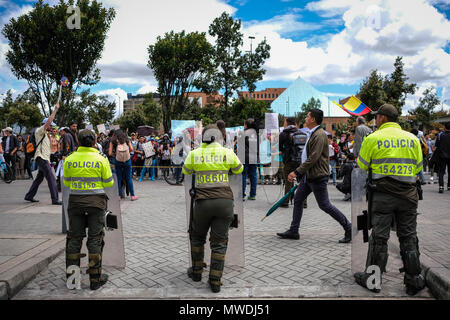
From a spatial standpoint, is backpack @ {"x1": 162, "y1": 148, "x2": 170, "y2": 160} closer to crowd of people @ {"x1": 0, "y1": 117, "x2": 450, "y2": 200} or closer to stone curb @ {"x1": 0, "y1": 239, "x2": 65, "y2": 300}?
crowd of people @ {"x1": 0, "y1": 117, "x2": 450, "y2": 200}

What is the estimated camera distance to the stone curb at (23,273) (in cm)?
377

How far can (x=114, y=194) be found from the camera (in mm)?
4316

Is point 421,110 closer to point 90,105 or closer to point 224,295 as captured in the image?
point 90,105

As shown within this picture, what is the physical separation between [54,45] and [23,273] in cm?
2202

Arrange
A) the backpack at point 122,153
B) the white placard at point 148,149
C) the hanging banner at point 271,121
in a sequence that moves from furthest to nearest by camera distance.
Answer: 1. the white placard at point 148,149
2. the hanging banner at point 271,121
3. the backpack at point 122,153

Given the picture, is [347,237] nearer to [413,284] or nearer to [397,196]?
[413,284]

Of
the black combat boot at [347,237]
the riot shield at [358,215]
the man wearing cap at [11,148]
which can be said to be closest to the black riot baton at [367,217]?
the riot shield at [358,215]

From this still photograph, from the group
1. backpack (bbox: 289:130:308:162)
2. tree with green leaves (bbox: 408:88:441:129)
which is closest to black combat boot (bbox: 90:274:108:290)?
backpack (bbox: 289:130:308:162)

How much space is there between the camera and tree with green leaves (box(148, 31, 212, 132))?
96.9 feet

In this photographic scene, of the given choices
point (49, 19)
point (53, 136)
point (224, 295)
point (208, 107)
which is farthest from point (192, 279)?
point (208, 107)

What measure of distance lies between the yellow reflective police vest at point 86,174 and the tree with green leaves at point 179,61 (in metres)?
26.4

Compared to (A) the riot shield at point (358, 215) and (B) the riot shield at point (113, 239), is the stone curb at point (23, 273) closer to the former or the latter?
(B) the riot shield at point (113, 239)

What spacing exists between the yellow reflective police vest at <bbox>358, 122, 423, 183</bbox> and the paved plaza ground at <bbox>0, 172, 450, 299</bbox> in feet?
3.93
